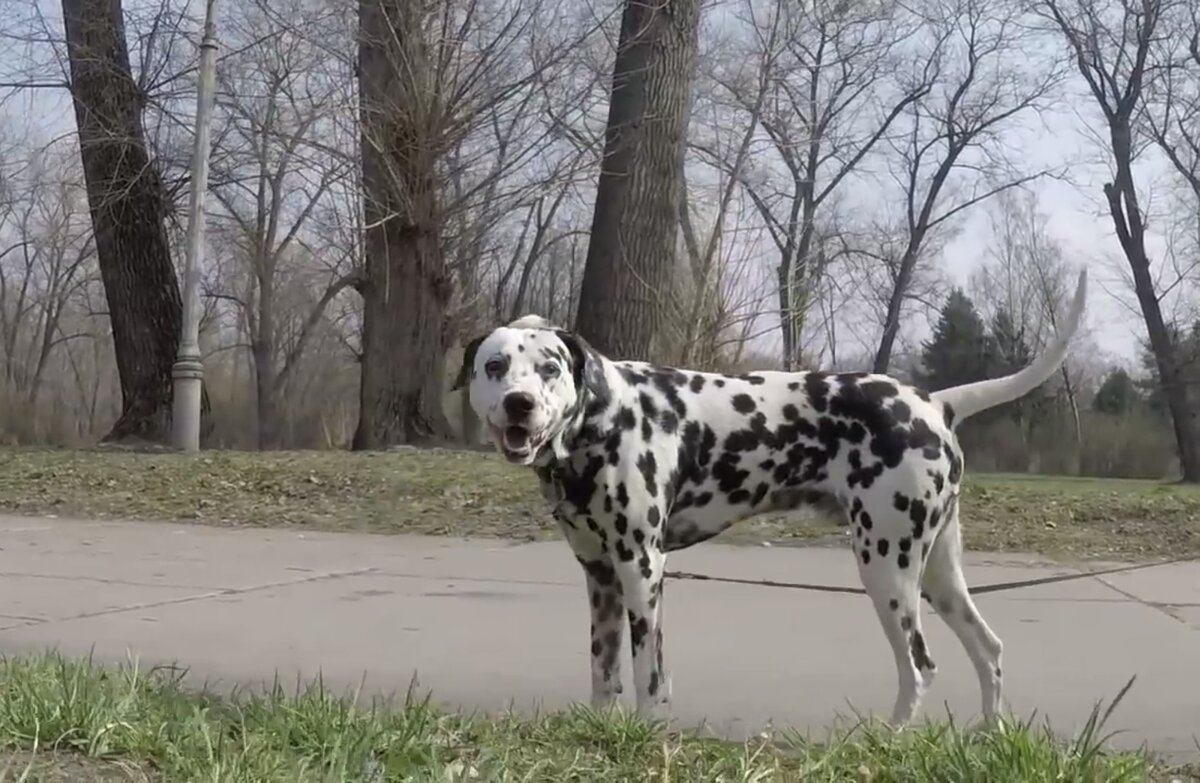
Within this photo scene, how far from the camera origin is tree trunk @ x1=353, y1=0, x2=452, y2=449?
18297 millimetres

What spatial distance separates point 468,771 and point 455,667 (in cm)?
275

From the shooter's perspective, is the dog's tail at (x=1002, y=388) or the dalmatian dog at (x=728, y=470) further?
the dog's tail at (x=1002, y=388)

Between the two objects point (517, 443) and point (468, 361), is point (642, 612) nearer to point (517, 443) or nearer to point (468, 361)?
point (517, 443)

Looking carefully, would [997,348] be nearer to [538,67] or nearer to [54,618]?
[538,67]

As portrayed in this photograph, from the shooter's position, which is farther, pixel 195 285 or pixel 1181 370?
pixel 1181 370

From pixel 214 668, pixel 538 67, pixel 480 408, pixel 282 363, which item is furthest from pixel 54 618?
pixel 282 363

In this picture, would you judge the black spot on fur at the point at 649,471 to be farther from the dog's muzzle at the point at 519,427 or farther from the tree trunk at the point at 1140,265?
the tree trunk at the point at 1140,265

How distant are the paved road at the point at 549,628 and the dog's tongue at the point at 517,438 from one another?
48.3 inches

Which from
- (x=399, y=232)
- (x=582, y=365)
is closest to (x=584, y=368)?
(x=582, y=365)

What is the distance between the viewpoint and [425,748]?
3.89 meters

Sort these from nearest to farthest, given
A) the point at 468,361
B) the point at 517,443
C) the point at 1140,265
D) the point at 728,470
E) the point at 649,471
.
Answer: the point at 517,443, the point at 649,471, the point at 468,361, the point at 728,470, the point at 1140,265

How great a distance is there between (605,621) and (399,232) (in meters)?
13.8

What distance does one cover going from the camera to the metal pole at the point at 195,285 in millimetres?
18047

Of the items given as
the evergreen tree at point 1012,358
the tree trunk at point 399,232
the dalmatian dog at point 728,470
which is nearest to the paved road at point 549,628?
the dalmatian dog at point 728,470
